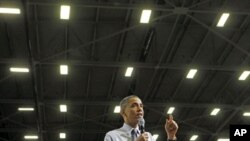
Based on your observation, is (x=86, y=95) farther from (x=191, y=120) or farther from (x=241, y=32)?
(x=241, y=32)

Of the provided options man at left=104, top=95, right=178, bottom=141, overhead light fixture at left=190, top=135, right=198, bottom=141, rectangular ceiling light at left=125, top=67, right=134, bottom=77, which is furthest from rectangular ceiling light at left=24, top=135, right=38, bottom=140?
man at left=104, top=95, right=178, bottom=141

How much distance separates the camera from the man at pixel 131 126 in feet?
15.2

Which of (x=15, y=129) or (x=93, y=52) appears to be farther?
(x=15, y=129)

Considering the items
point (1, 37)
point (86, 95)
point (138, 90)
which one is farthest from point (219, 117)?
point (1, 37)

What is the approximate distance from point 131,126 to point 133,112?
0.18 metres

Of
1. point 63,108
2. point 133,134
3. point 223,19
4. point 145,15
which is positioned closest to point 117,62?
point 145,15

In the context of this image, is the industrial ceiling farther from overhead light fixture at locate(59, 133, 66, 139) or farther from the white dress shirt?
the white dress shirt

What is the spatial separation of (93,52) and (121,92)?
175 inches

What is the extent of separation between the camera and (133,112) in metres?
4.94

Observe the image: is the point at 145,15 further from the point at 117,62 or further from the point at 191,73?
the point at 191,73

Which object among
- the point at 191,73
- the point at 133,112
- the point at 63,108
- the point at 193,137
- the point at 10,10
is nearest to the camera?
the point at 133,112

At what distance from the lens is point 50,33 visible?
18.1 metres

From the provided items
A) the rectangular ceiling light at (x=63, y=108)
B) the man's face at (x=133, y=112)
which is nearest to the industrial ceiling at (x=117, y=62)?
the rectangular ceiling light at (x=63, y=108)

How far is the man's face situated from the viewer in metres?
4.86
